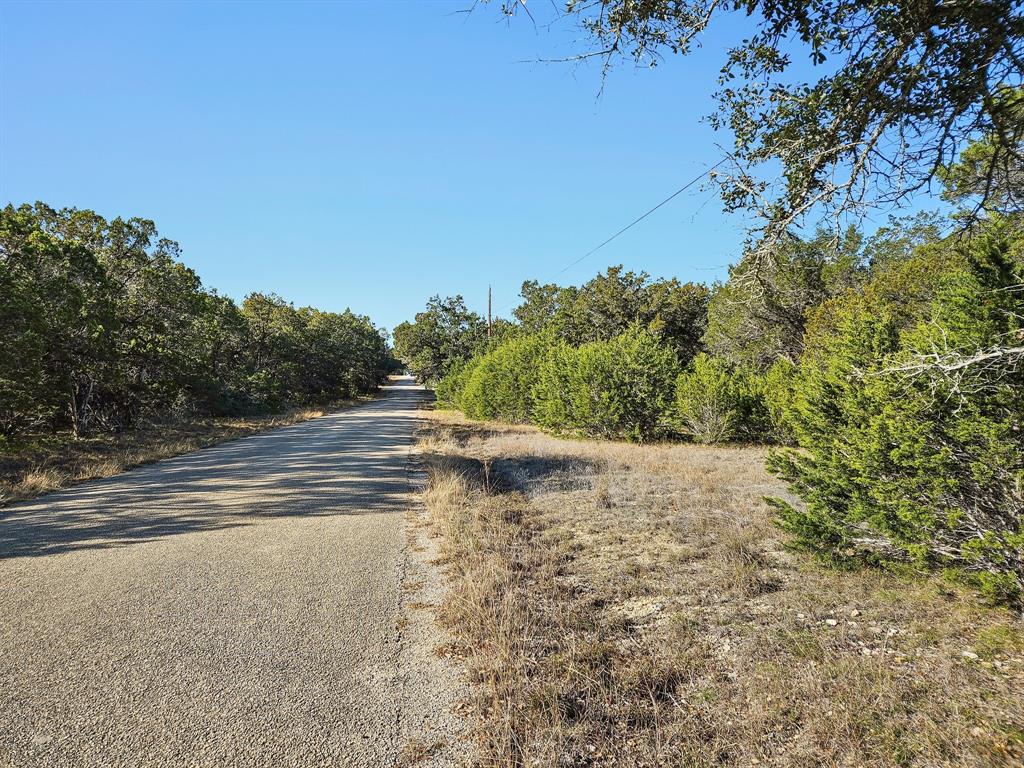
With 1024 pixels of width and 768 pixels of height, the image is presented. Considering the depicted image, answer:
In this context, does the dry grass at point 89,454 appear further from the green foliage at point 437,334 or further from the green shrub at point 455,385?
the green foliage at point 437,334

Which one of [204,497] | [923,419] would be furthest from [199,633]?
[923,419]

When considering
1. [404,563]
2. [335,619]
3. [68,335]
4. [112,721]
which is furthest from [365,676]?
[68,335]

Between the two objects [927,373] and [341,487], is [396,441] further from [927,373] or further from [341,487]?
[927,373]

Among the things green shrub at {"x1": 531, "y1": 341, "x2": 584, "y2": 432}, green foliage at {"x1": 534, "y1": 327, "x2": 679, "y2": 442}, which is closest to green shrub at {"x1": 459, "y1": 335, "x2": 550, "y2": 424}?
green shrub at {"x1": 531, "y1": 341, "x2": 584, "y2": 432}

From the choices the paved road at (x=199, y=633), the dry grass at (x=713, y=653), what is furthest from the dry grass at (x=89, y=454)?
the dry grass at (x=713, y=653)

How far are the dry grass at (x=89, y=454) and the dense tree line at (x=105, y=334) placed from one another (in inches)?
35.4

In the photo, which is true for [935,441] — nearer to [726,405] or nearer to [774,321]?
[726,405]

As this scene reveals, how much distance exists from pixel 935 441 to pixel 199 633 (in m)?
6.24

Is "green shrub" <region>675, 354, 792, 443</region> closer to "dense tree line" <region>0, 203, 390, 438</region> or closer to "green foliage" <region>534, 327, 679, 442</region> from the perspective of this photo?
"green foliage" <region>534, 327, 679, 442</region>

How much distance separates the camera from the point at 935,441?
3971 millimetres

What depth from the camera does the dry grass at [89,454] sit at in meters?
8.80

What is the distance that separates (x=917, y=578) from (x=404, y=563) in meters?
5.12

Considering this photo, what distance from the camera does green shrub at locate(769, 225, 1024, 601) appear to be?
11.6 ft

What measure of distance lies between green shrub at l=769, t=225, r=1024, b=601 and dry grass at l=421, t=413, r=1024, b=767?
0.49 metres
